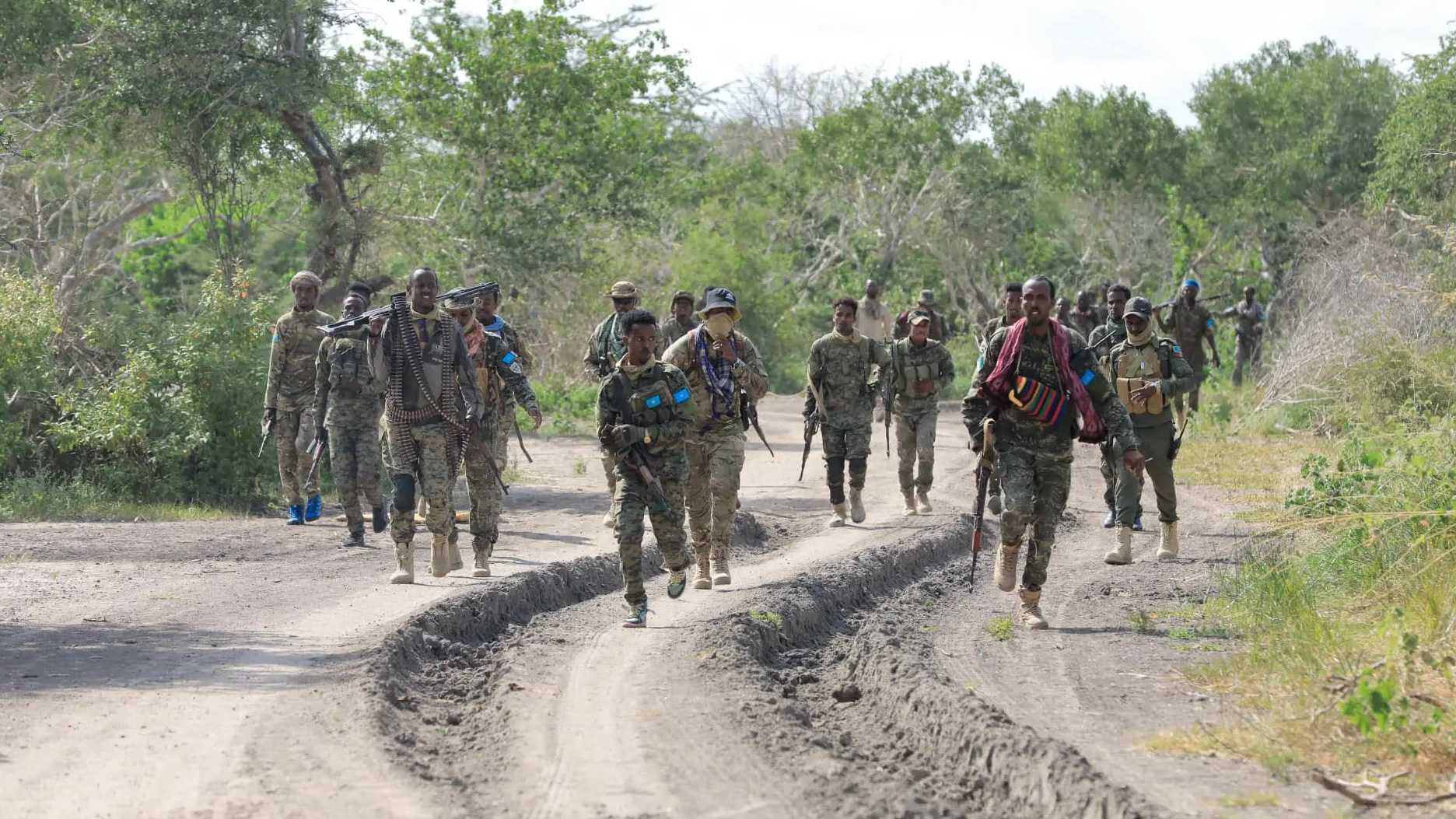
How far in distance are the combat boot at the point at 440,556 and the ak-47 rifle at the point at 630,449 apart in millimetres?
2177

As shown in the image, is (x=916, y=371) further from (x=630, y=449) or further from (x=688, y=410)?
(x=630, y=449)

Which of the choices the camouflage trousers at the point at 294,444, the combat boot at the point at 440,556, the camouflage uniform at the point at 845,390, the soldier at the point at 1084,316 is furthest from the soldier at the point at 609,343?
the soldier at the point at 1084,316

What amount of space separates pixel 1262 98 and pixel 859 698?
39.2 metres

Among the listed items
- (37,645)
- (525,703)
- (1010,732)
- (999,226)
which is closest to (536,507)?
(37,645)

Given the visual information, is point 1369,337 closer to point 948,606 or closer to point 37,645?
point 948,606

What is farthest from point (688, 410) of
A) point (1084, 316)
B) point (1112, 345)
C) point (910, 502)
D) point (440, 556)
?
point (1084, 316)

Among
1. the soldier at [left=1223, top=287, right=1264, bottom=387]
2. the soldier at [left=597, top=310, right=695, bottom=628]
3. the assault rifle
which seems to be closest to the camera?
the soldier at [left=597, top=310, right=695, bottom=628]

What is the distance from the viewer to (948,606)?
37.8 feet

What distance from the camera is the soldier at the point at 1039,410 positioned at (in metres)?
9.83

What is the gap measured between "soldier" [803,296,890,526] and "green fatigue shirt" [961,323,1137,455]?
4.50 meters

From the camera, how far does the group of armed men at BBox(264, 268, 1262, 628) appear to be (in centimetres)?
988

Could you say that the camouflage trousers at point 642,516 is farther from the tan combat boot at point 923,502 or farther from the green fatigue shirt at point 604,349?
the tan combat boot at point 923,502

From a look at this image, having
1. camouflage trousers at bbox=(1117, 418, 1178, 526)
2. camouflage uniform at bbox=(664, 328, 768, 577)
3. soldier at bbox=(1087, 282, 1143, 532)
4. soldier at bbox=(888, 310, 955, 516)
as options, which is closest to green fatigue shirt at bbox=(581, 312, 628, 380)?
camouflage uniform at bbox=(664, 328, 768, 577)

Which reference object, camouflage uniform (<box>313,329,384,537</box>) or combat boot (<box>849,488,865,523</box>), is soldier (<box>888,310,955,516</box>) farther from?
camouflage uniform (<box>313,329,384,537</box>)
